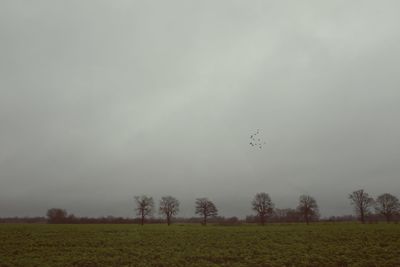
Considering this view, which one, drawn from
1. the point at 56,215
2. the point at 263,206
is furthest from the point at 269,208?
the point at 56,215

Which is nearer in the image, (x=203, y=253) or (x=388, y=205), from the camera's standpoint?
(x=203, y=253)

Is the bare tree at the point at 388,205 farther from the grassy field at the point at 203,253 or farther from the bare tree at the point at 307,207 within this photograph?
the grassy field at the point at 203,253

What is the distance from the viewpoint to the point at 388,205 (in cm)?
11306

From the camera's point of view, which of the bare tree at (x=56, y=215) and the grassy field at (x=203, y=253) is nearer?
the grassy field at (x=203, y=253)

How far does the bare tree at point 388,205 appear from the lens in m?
111

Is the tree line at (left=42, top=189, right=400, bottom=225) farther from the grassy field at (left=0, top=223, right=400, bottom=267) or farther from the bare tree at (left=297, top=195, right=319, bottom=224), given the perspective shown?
the grassy field at (left=0, top=223, right=400, bottom=267)

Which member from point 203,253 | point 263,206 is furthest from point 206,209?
point 203,253

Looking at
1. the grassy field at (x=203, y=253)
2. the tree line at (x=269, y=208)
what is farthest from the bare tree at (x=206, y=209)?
the grassy field at (x=203, y=253)

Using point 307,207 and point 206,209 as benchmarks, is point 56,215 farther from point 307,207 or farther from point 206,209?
point 307,207

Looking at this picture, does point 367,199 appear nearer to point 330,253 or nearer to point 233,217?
point 233,217

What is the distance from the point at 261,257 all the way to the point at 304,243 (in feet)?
35.6

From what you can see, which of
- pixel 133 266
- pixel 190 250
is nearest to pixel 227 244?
pixel 190 250

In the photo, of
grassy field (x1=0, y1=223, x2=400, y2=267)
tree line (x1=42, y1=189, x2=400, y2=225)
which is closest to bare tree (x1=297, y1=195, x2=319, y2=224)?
tree line (x1=42, y1=189, x2=400, y2=225)

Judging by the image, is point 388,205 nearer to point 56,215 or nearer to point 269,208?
point 269,208
